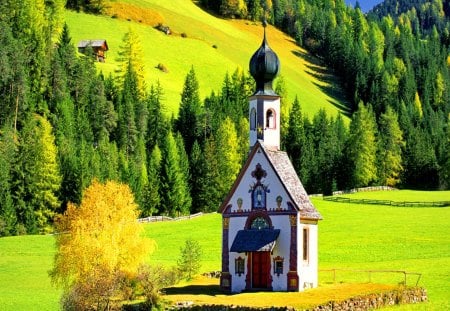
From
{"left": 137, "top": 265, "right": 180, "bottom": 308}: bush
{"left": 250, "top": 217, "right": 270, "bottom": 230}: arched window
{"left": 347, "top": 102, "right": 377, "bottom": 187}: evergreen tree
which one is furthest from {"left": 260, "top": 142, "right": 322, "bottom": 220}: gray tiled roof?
{"left": 347, "top": 102, "right": 377, "bottom": 187}: evergreen tree

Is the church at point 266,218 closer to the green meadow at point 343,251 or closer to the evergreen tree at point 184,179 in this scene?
the green meadow at point 343,251

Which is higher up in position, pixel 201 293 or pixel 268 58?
pixel 268 58

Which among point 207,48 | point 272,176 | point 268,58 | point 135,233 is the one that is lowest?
point 135,233

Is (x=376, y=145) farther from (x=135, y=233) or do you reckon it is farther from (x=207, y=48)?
(x=135, y=233)

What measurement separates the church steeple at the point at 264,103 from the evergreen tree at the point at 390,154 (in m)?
76.9

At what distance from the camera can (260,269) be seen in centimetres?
5509

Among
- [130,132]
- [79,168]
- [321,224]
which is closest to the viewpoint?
[321,224]

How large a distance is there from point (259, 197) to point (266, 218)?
60.4 inches

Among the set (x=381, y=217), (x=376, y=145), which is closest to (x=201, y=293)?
(x=381, y=217)

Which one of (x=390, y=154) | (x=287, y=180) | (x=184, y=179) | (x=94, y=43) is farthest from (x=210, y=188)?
(x=287, y=180)

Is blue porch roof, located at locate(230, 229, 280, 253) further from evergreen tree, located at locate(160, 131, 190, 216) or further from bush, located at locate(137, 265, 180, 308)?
evergreen tree, located at locate(160, 131, 190, 216)

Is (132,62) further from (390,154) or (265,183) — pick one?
(265,183)

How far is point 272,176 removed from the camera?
5488 cm

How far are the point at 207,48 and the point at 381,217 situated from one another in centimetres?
9965
